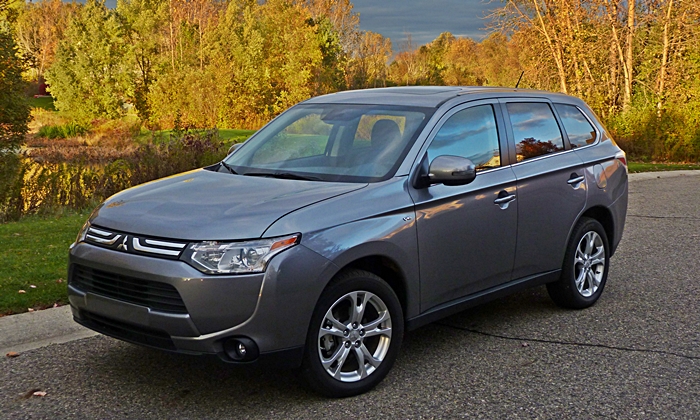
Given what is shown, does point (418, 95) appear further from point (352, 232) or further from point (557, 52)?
point (557, 52)

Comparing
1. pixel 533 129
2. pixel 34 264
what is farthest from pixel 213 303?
pixel 34 264

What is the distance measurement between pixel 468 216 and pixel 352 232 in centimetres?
110

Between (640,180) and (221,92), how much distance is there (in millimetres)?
45135

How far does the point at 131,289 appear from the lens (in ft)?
13.7

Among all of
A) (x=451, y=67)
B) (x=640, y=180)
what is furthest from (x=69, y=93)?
(x=640, y=180)

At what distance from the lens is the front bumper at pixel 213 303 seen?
396cm

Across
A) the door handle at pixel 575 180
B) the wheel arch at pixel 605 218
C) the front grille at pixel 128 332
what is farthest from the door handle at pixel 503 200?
the front grille at pixel 128 332

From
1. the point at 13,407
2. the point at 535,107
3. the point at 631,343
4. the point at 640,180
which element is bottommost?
the point at 640,180

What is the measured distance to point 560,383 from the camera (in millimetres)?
4758

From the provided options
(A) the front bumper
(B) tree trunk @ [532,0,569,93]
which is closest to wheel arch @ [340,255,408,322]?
(A) the front bumper

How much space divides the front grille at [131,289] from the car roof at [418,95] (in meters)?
2.25

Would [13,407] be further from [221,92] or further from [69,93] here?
[69,93]

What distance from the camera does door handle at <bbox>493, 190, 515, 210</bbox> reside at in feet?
17.6

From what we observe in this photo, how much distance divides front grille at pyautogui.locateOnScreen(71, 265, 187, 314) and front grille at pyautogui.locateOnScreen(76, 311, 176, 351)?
0.15m
